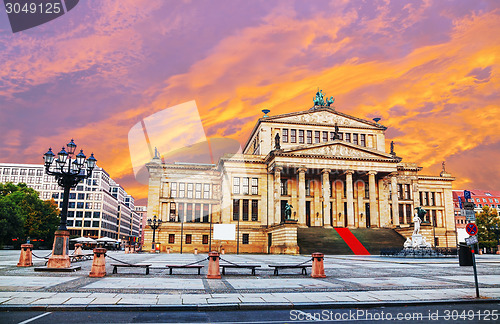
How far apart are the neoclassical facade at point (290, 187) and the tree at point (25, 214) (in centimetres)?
2131

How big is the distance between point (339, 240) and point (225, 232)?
1906 cm

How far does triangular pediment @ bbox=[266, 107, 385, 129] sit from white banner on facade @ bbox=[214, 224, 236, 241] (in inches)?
778

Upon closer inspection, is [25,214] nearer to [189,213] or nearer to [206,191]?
[189,213]

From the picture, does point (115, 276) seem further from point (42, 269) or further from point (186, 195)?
point (186, 195)

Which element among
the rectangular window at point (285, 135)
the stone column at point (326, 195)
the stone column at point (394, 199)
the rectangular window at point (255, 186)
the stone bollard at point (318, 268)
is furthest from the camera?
the rectangular window at point (285, 135)

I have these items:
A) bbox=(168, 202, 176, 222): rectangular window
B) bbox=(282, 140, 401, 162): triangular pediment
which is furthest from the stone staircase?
bbox=(168, 202, 176, 222): rectangular window

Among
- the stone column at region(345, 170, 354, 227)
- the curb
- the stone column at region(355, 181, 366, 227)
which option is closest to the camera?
the curb

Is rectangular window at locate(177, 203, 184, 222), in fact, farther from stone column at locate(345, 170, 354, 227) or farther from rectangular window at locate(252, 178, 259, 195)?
stone column at locate(345, 170, 354, 227)

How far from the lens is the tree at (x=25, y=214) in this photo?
62.4 m

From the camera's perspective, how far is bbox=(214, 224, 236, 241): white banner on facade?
62.3 metres

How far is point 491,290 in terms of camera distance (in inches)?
560

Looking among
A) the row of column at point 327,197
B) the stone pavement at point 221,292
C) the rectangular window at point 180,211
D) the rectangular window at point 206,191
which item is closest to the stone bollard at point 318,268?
the stone pavement at point 221,292

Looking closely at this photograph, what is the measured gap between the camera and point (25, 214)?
72625 millimetres

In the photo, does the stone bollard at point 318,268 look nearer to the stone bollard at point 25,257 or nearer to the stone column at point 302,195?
the stone bollard at point 25,257
